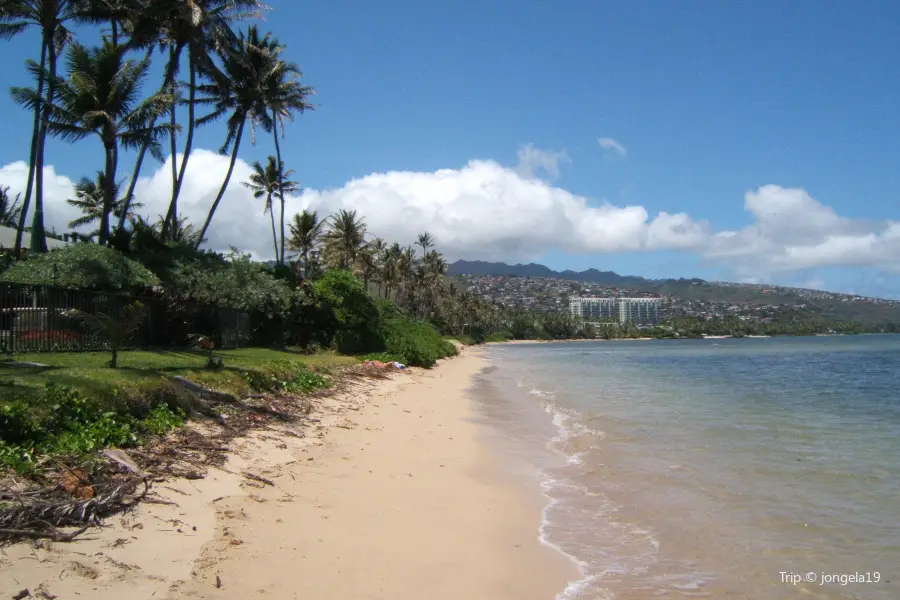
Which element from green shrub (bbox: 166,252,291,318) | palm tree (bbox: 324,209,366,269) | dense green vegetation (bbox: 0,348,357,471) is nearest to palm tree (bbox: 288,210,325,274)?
palm tree (bbox: 324,209,366,269)

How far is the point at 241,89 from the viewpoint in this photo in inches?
1215

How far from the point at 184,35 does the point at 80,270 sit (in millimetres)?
12878

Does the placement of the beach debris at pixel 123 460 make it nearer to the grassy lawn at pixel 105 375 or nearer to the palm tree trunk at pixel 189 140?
the grassy lawn at pixel 105 375

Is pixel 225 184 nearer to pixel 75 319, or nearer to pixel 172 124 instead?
pixel 172 124

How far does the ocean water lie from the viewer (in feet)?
19.4

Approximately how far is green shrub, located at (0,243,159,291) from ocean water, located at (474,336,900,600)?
1046cm

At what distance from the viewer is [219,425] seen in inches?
366

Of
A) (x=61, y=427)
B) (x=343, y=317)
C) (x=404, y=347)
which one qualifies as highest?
(x=343, y=317)

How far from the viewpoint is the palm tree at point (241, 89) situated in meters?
30.5

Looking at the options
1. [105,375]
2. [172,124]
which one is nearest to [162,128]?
[172,124]

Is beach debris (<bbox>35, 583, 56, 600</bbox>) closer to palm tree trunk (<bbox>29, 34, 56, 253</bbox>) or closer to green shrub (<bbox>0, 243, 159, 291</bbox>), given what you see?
green shrub (<bbox>0, 243, 159, 291</bbox>)

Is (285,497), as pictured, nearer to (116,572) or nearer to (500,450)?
(116,572)

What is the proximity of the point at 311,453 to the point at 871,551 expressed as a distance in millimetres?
6546

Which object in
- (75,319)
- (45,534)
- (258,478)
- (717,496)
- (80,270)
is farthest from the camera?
(80,270)
